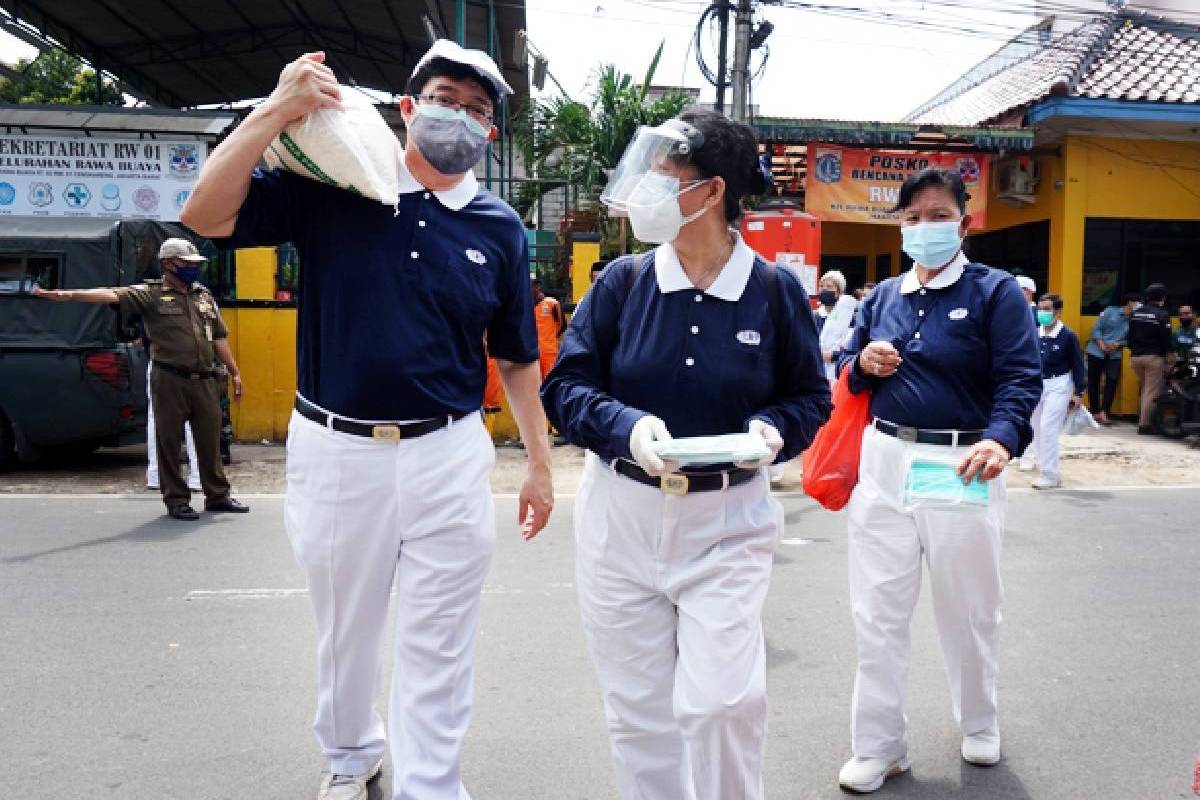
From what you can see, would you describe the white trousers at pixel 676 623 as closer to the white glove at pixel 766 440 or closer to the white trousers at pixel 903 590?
the white glove at pixel 766 440

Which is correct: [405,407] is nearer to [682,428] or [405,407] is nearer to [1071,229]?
[682,428]

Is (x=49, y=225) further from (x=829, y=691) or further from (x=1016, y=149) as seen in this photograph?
(x=1016, y=149)

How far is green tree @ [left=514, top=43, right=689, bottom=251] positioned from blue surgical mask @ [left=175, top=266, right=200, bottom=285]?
845 centimetres

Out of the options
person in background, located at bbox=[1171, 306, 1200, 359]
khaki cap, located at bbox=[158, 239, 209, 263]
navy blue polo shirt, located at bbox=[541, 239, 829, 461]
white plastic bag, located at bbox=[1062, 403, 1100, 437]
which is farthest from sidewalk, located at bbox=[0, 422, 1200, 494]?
navy blue polo shirt, located at bbox=[541, 239, 829, 461]

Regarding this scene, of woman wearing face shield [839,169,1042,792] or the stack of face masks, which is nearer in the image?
the stack of face masks

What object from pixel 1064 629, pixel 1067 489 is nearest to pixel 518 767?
pixel 1064 629

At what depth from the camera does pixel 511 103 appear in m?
20.6

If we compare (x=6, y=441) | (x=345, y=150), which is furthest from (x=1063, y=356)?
(x=6, y=441)

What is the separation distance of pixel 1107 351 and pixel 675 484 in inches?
541

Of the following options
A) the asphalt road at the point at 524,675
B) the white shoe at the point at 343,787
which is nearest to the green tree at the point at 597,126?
the asphalt road at the point at 524,675

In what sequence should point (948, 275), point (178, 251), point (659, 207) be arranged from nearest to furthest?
1. point (659, 207)
2. point (948, 275)
3. point (178, 251)

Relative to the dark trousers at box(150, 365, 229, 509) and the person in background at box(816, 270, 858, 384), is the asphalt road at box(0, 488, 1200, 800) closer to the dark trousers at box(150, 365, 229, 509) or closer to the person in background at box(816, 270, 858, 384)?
the dark trousers at box(150, 365, 229, 509)

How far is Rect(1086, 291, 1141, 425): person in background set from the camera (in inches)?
570

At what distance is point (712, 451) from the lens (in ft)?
8.05
